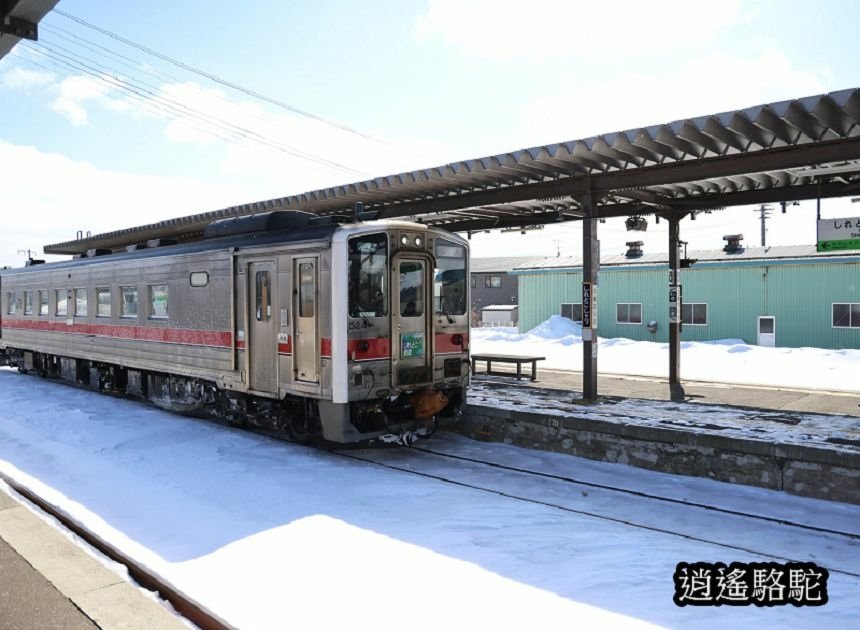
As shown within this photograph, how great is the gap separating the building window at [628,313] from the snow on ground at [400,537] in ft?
55.4

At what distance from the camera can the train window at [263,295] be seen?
9.04 m

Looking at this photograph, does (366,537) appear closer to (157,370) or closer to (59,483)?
(59,483)

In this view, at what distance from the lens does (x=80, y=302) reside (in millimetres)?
14227

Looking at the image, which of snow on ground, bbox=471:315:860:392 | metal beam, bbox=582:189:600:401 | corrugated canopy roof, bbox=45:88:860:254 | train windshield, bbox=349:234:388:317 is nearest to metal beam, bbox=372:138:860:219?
corrugated canopy roof, bbox=45:88:860:254

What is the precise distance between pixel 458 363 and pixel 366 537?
402cm

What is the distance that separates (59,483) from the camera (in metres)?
7.49

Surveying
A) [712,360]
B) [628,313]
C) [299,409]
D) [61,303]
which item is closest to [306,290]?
[299,409]

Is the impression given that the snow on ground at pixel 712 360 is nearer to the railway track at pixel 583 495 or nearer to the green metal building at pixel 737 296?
the green metal building at pixel 737 296

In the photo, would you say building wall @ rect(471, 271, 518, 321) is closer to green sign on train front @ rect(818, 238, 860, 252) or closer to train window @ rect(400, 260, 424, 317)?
green sign on train front @ rect(818, 238, 860, 252)

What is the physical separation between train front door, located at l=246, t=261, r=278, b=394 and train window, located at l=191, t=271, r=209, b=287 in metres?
1.21

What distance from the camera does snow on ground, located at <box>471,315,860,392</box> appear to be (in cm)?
1474

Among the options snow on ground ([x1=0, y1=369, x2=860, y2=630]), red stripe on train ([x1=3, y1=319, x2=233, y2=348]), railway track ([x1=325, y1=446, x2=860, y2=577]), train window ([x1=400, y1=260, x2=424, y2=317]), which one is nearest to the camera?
snow on ground ([x1=0, y1=369, x2=860, y2=630])

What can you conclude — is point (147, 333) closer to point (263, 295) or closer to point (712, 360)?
point (263, 295)

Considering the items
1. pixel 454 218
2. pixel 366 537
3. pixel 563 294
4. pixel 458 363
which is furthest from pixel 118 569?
pixel 563 294
